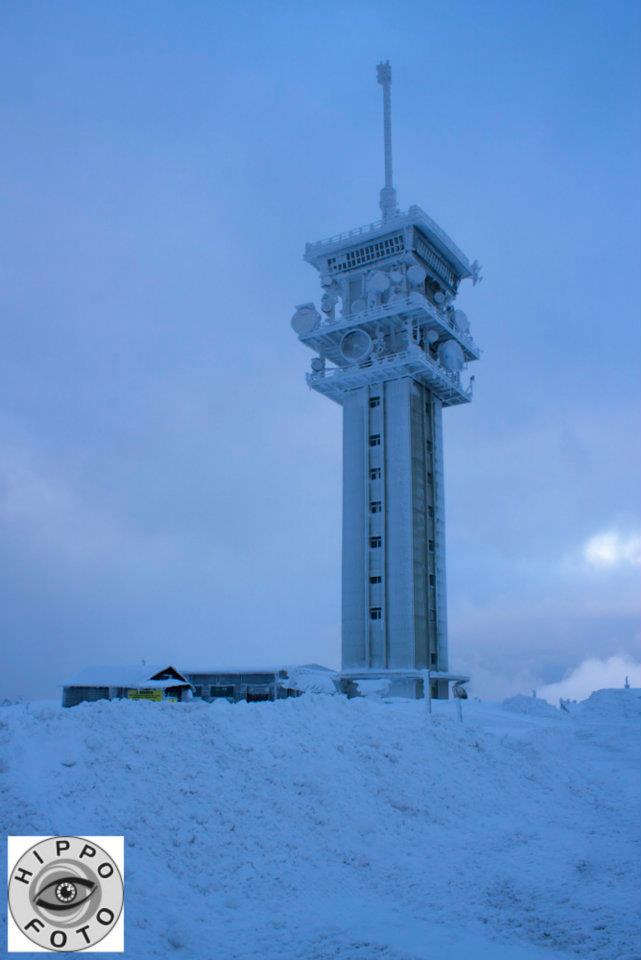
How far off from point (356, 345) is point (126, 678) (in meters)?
34.0

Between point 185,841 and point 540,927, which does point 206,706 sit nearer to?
point 185,841

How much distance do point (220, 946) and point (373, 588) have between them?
5011 cm

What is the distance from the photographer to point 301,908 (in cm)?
1545

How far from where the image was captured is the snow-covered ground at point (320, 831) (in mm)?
14117

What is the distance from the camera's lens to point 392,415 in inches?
2566

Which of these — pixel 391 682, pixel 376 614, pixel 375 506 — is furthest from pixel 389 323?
pixel 391 682

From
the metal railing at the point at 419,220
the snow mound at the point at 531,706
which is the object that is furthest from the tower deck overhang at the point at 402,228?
the snow mound at the point at 531,706

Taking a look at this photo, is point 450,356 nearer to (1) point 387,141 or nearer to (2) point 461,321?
(2) point 461,321

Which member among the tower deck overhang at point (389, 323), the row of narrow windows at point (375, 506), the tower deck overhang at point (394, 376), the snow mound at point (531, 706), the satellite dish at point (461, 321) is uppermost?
the satellite dish at point (461, 321)

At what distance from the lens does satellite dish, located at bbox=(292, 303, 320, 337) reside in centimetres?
7006

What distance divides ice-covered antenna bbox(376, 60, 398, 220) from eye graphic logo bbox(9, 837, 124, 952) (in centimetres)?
6674

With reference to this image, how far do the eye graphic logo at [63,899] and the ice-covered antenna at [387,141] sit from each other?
66737mm

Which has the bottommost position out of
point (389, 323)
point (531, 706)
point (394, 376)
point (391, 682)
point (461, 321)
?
point (531, 706)

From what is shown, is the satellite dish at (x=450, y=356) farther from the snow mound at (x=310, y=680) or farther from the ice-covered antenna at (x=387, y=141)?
the snow mound at (x=310, y=680)
